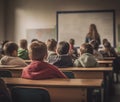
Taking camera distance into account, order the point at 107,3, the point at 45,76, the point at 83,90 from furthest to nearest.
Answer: the point at 107,3, the point at 45,76, the point at 83,90

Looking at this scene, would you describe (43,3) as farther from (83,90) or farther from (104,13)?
(83,90)

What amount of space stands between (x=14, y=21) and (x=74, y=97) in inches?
340

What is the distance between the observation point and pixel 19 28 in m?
10.6

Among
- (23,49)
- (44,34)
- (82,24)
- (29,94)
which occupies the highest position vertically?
(82,24)

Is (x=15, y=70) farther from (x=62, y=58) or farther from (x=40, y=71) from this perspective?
(x=40, y=71)

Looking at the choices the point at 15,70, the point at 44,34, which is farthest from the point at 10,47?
the point at 44,34

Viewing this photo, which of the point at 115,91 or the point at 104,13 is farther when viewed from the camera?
the point at 104,13

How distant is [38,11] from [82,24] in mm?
1759

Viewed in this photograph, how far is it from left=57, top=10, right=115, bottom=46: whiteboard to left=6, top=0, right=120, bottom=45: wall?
0.61 feet

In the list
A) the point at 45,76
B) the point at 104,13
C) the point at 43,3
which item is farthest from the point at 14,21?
the point at 45,76

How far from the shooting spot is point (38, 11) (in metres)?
10.4

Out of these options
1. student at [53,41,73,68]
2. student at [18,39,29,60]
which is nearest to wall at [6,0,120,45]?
student at [18,39,29,60]

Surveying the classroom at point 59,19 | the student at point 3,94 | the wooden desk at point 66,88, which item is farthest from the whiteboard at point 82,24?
the student at point 3,94

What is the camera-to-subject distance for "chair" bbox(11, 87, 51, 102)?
78.6 inches
